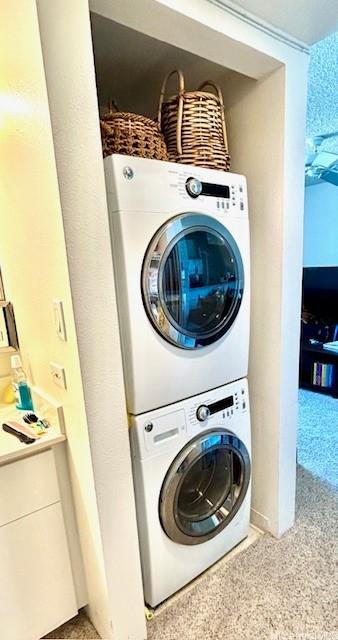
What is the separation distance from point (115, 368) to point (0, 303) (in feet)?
2.48

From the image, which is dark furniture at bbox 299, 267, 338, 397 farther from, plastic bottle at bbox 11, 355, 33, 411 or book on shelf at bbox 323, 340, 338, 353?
plastic bottle at bbox 11, 355, 33, 411

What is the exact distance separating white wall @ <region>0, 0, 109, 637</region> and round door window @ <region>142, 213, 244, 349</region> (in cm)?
32

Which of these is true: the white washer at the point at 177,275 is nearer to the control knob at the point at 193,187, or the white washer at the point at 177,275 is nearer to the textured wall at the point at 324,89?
the control knob at the point at 193,187

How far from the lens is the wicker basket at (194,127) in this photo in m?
1.32

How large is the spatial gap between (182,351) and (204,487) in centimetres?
72

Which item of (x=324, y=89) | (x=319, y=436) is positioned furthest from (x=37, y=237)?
(x=319, y=436)

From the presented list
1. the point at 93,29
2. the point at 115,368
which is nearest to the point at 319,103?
the point at 93,29

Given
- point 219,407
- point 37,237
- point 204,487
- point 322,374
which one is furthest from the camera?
point 322,374

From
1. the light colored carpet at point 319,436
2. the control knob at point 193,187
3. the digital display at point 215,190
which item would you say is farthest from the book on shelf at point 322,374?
the control knob at point 193,187

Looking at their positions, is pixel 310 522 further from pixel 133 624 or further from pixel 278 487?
pixel 133 624

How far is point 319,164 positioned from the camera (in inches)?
110

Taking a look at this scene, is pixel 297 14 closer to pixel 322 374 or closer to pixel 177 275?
pixel 177 275

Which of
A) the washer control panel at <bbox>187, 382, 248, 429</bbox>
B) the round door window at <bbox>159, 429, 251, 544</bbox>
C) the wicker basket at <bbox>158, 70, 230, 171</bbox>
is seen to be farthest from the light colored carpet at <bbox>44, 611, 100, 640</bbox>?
the wicker basket at <bbox>158, 70, 230, 171</bbox>

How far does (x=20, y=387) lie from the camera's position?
1444 mm
